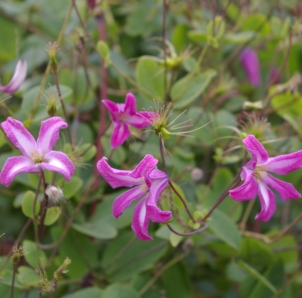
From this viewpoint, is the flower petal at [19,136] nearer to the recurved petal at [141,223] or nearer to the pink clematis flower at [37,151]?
the pink clematis flower at [37,151]

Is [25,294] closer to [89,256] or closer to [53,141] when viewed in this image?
[89,256]

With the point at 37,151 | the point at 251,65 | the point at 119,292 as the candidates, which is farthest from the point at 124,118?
the point at 251,65

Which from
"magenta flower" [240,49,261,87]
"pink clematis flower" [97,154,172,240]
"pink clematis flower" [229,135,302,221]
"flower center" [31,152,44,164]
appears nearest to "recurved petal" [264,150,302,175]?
"pink clematis flower" [229,135,302,221]

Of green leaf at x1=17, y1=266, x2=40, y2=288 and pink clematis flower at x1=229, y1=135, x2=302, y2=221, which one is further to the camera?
green leaf at x1=17, y1=266, x2=40, y2=288

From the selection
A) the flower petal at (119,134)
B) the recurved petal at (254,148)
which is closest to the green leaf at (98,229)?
the flower petal at (119,134)

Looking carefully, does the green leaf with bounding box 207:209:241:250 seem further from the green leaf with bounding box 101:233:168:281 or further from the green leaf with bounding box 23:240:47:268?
the green leaf with bounding box 23:240:47:268

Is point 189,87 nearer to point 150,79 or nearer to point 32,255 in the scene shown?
point 150,79

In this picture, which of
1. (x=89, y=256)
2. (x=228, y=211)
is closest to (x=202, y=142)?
(x=228, y=211)
